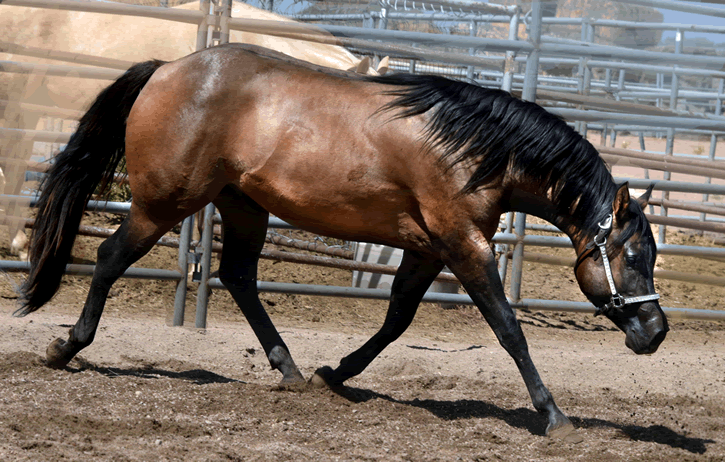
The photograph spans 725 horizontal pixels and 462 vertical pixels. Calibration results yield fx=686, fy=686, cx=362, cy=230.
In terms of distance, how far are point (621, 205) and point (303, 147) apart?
1293mm

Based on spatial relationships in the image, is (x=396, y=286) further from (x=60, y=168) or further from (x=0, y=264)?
(x=0, y=264)

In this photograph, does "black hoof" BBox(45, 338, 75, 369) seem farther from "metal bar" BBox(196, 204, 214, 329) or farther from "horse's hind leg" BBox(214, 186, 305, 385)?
"metal bar" BBox(196, 204, 214, 329)

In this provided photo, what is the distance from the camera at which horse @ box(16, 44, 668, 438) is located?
274 centimetres

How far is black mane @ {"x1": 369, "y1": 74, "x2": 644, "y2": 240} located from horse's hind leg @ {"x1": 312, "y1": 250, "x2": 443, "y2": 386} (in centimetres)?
55

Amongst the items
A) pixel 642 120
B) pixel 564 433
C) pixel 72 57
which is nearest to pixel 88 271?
pixel 72 57

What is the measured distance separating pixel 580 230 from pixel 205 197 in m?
1.61

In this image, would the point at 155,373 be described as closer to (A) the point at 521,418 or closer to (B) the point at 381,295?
(B) the point at 381,295

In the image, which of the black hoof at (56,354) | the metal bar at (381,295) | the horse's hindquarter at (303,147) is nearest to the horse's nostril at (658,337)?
the horse's hindquarter at (303,147)

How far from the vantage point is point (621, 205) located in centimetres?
265

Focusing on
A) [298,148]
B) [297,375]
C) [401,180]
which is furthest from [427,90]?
[297,375]

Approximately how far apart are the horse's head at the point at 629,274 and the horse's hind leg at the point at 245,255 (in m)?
1.50

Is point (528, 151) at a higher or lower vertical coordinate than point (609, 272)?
higher

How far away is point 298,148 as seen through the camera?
9.45ft

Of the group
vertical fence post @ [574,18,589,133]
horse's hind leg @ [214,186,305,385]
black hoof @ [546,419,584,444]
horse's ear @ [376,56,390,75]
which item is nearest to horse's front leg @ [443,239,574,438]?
black hoof @ [546,419,584,444]
